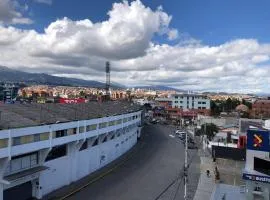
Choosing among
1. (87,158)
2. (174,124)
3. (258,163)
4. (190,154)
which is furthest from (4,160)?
(174,124)

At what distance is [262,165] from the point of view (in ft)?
97.2

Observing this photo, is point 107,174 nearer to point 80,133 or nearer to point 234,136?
point 80,133

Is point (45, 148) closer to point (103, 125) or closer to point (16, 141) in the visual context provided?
point (16, 141)

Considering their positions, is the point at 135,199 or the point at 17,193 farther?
the point at 135,199

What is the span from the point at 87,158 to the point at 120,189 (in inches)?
255

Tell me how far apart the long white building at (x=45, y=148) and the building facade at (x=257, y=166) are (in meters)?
17.2

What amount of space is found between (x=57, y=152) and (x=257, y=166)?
62.3ft

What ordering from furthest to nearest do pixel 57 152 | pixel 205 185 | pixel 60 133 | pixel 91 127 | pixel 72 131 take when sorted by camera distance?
1. pixel 91 127
2. pixel 205 185
3. pixel 72 131
4. pixel 57 152
5. pixel 60 133

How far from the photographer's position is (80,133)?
3506cm

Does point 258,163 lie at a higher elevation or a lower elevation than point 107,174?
higher

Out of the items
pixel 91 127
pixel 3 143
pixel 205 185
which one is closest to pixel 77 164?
pixel 91 127

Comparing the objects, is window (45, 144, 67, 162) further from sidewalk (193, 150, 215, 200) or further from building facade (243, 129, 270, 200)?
building facade (243, 129, 270, 200)

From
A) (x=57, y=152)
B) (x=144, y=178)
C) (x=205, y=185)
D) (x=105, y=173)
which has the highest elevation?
(x=57, y=152)

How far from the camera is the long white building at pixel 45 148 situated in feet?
84.2
